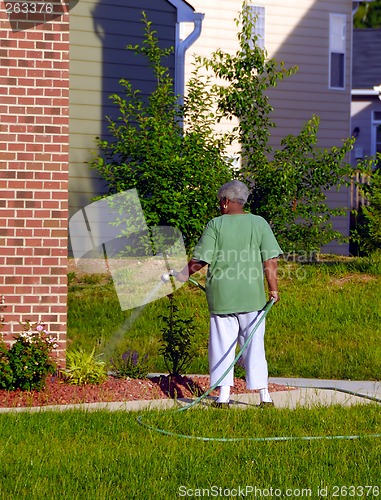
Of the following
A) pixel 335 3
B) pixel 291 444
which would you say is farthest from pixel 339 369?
pixel 335 3

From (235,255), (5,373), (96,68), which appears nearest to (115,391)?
(5,373)

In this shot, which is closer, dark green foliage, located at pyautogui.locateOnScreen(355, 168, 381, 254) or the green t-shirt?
the green t-shirt

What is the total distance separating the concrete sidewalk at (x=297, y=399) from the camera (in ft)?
27.2

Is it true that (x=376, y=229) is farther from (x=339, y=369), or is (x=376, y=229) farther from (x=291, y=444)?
(x=291, y=444)

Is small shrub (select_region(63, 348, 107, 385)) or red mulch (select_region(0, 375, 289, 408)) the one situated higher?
small shrub (select_region(63, 348, 107, 385))

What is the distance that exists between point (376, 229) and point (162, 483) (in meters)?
10.3

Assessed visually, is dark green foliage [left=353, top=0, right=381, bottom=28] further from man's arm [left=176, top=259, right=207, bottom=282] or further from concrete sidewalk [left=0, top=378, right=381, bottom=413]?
man's arm [left=176, top=259, right=207, bottom=282]

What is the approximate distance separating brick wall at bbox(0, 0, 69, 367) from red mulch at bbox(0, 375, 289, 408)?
1.67 feet

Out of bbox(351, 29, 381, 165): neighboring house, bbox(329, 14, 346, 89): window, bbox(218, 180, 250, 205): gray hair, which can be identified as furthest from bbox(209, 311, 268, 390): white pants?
bbox(351, 29, 381, 165): neighboring house

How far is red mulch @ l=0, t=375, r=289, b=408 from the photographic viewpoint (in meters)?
8.61

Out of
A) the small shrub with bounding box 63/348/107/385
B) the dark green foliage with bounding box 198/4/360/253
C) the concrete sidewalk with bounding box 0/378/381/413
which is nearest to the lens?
the concrete sidewalk with bounding box 0/378/381/413

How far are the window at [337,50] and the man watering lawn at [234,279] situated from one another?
1614 cm

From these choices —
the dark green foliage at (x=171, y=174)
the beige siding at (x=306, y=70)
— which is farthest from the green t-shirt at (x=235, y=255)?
the beige siding at (x=306, y=70)

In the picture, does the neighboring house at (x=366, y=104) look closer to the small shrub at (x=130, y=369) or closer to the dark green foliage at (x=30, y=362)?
the small shrub at (x=130, y=369)
